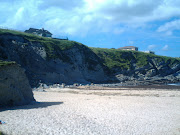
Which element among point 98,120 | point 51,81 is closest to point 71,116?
point 98,120

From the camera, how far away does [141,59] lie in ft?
235

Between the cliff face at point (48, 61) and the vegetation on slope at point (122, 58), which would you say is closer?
the cliff face at point (48, 61)

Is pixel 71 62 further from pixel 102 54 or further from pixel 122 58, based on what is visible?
pixel 122 58

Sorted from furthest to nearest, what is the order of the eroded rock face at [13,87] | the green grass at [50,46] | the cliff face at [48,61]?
the green grass at [50,46], the cliff face at [48,61], the eroded rock face at [13,87]

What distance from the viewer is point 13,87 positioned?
1288cm

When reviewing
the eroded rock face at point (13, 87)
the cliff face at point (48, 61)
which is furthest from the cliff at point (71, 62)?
the eroded rock face at point (13, 87)

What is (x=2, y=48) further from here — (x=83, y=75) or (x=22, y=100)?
(x=22, y=100)

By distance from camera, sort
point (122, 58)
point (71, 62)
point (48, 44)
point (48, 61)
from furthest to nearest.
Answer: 1. point (122, 58)
2. point (71, 62)
3. point (48, 44)
4. point (48, 61)

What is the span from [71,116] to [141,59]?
212 feet

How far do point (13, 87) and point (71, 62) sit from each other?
33.8 m

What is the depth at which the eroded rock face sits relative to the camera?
1232cm

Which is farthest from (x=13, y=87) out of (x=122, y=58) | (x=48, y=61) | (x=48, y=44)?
(x=122, y=58)

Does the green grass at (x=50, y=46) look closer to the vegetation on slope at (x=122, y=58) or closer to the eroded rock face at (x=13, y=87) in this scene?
the vegetation on slope at (x=122, y=58)

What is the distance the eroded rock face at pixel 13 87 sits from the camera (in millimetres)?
12316
